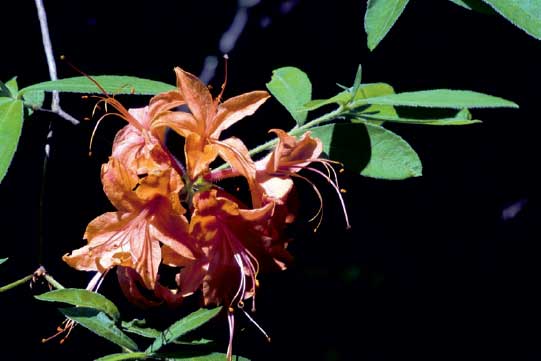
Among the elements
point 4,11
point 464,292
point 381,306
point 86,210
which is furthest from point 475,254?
point 4,11

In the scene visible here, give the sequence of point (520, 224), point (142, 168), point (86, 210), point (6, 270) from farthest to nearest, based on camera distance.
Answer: point (520, 224) → point (6, 270) → point (86, 210) → point (142, 168)

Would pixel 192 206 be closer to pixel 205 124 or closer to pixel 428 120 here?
pixel 205 124

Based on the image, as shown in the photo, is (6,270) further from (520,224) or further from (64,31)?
(520,224)

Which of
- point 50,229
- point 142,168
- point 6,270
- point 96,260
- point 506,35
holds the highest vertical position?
point 142,168

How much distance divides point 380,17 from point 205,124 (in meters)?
0.33

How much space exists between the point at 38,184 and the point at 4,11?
0.57 metres

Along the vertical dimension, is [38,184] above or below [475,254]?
above

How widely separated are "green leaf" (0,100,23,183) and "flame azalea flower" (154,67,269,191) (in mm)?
258

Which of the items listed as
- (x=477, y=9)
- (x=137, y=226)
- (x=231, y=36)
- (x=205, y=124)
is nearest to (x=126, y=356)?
(x=137, y=226)

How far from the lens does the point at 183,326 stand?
1.24 metres

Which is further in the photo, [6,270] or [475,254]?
[475,254]

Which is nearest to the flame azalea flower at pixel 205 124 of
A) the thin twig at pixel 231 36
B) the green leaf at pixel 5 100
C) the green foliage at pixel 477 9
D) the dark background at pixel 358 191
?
the green foliage at pixel 477 9

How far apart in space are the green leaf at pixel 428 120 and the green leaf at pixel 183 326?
0.41m

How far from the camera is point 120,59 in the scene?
2.62 meters
